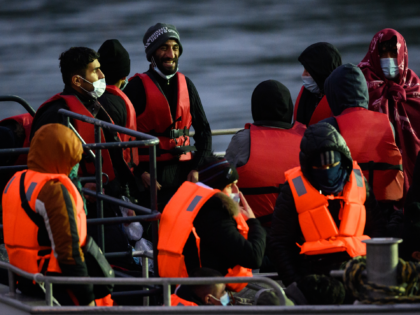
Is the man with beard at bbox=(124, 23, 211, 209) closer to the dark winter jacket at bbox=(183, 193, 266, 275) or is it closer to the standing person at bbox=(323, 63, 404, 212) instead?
the standing person at bbox=(323, 63, 404, 212)

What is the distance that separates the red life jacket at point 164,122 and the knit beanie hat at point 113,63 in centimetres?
16

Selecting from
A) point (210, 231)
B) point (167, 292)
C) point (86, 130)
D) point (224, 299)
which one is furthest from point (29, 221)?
point (86, 130)

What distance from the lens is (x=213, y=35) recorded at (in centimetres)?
1862

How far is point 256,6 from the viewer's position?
20.7 meters

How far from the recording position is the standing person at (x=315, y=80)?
4113 mm

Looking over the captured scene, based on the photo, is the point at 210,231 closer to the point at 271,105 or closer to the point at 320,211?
the point at 320,211

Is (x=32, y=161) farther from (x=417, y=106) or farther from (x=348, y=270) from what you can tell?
(x=417, y=106)

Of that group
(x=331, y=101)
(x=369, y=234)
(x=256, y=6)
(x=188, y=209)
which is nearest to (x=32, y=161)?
(x=188, y=209)

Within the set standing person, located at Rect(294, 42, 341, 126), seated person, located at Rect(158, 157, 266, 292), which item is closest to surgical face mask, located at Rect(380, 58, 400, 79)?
standing person, located at Rect(294, 42, 341, 126)

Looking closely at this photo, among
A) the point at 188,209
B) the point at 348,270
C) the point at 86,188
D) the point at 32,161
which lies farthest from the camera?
the point at 86,188

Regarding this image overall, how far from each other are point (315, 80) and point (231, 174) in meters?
1.58

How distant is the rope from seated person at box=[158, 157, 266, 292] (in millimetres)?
471

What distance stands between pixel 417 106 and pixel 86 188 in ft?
6.38

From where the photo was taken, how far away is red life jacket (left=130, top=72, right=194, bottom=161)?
4.07 meters
